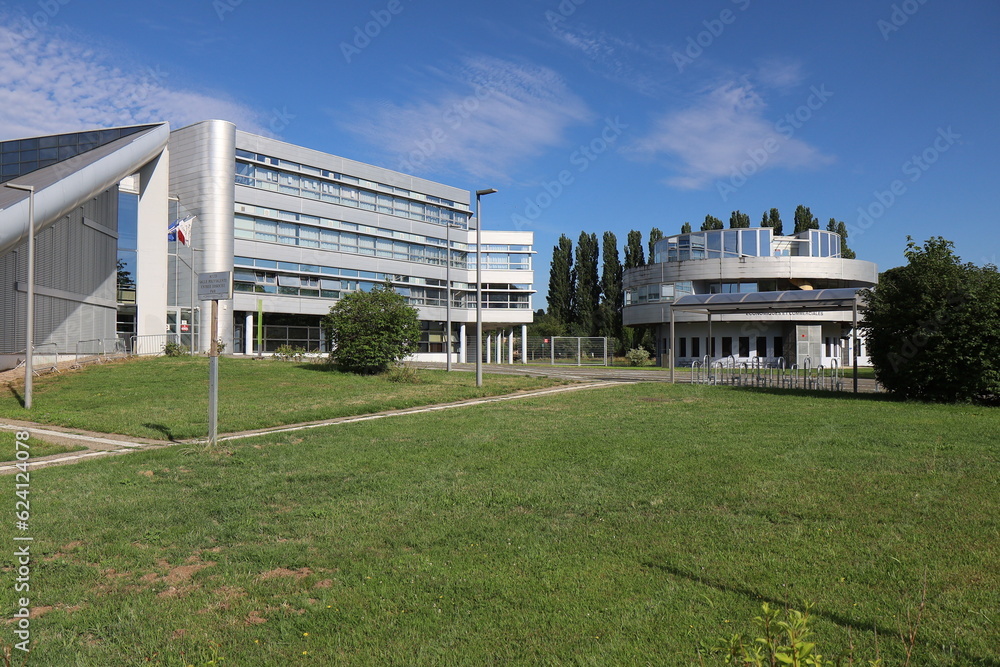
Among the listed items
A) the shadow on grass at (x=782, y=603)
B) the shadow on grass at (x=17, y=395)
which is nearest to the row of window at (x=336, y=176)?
the shadow on grass at (x=17, y=395)

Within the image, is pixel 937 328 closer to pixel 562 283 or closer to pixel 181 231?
pixel 181 231

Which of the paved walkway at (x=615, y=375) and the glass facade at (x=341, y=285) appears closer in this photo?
the paved walkway at (x=615, y=375)

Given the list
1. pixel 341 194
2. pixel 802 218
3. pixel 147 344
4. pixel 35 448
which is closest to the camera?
pixel 35 448

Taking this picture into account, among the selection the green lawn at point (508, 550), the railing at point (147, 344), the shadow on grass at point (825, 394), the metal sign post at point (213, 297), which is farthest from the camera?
the railing at point (147, 344)

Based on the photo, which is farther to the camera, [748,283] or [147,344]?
Answer: [748,283]

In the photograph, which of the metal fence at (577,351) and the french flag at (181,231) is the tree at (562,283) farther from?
the french flag at (181,231)

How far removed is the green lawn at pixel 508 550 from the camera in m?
4.04

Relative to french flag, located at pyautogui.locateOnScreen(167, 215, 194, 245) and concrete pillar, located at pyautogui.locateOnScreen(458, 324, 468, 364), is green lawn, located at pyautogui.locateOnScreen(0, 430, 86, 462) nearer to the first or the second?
french flag, located at pyautogui.locateOnScreen(167, 215, 194, 245)

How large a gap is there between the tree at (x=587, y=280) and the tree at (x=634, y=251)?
3.61 metres

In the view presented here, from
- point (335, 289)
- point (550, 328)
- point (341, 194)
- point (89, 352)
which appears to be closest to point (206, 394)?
point (89, 352)

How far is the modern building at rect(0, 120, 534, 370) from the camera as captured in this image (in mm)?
29250

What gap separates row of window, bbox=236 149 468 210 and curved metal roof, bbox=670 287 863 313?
33932mm

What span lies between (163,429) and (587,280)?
221ft

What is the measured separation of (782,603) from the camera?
4.35 m
